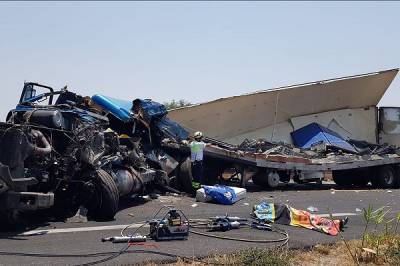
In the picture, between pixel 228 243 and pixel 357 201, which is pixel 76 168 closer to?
pixel 228 243

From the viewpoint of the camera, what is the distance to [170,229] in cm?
688

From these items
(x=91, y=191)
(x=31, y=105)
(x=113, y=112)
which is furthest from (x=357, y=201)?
(x=31, y=105)

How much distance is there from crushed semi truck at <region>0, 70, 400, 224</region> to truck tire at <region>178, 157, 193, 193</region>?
0.03m

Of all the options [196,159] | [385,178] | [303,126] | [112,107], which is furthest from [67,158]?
[385,178]

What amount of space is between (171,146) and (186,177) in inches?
35.3

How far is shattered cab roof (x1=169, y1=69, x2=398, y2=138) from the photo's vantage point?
16.4 metres

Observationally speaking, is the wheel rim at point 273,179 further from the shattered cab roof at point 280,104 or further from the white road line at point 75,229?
the white road line at point 75,229

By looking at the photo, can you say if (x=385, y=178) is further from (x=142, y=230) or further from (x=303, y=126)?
(x=142, y=230)

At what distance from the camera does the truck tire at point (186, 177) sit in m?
12.6

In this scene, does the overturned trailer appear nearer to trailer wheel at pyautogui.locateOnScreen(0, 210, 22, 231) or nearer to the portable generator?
the portable generator

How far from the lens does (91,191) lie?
818cm

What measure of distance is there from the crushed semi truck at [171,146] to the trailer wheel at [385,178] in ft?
0.11

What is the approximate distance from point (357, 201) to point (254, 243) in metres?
6.38

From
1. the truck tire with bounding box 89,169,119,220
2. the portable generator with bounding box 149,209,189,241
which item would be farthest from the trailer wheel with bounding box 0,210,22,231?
the portable generator with bounding box 149,209,189,241
